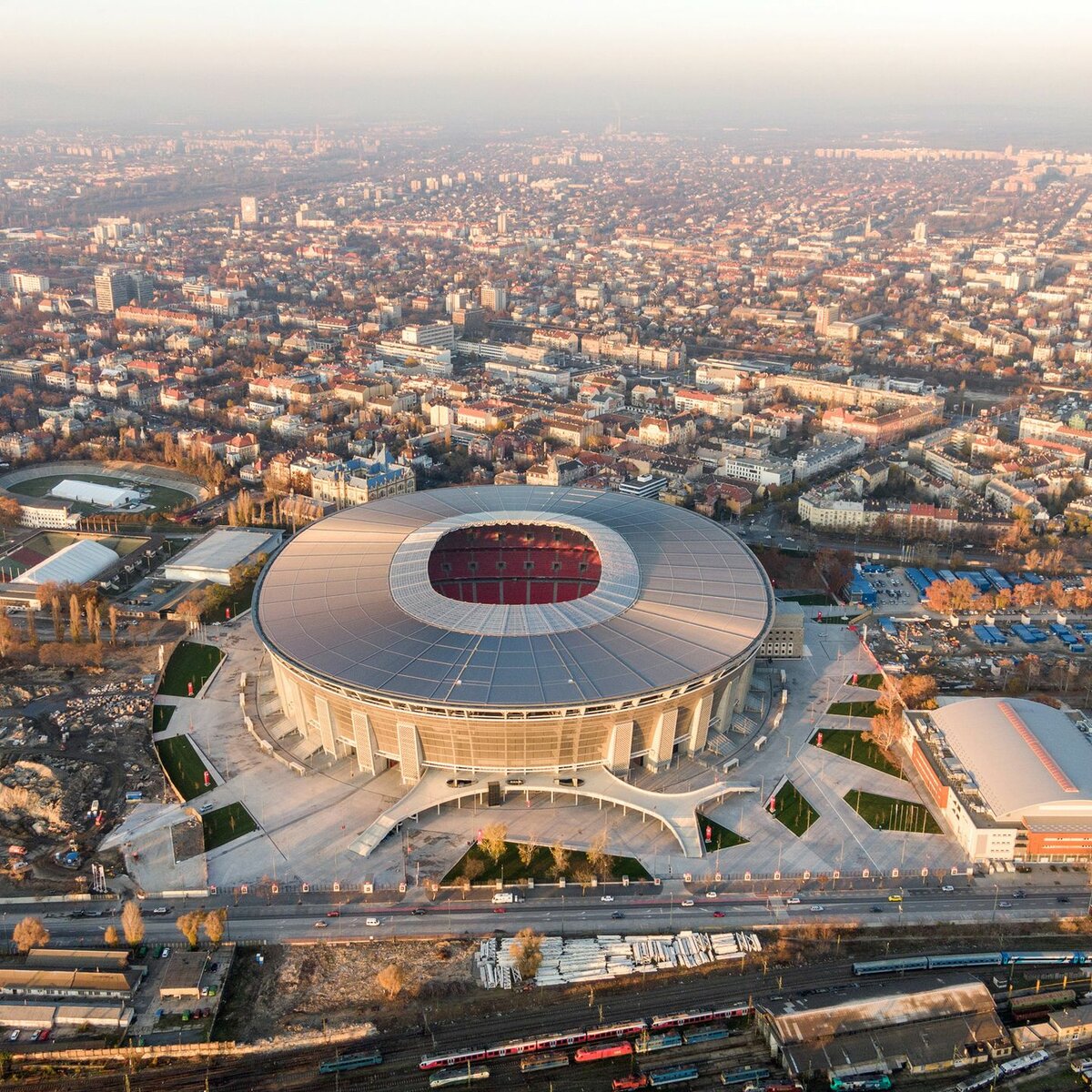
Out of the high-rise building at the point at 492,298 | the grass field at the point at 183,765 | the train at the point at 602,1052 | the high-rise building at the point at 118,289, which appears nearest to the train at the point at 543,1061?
the train at the point at 602,1052

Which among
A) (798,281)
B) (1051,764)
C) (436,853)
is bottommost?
(798,281)

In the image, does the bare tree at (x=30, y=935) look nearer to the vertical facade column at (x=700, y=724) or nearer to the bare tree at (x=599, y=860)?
the bare tree at (x=599, y=860)

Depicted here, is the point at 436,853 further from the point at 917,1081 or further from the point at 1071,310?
the point at 1071,310

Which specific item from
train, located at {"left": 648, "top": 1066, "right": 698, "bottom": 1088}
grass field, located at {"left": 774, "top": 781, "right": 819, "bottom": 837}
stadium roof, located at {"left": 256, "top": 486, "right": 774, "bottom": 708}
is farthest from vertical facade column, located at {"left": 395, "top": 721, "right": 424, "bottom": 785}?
train, located at {"left": 648, "top": 1066, "right": 698, "bottom": 1088}

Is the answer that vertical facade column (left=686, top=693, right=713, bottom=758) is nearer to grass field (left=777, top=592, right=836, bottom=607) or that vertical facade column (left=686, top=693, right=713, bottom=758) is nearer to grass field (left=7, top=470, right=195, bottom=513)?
grass field (left=777, top=592, right=836, bottom=607)

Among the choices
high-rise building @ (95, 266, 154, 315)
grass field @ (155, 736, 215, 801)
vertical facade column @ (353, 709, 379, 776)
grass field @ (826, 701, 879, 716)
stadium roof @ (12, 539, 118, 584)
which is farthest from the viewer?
high-rise building @ (95, 266, 154, 315)

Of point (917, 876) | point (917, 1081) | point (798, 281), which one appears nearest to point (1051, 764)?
point (917, 876)

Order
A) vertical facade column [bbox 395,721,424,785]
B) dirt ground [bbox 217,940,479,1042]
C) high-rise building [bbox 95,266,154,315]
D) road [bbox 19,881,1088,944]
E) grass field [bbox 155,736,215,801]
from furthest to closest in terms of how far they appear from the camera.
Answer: high-rise building [bbox 95,266,154,315], grass field [bbox 155,736,215,801], vertical facade column [bbox 395,721,424,785], road [bbox 19,881,1088,944], dirt ground [bbox 217,940,479,1042]
